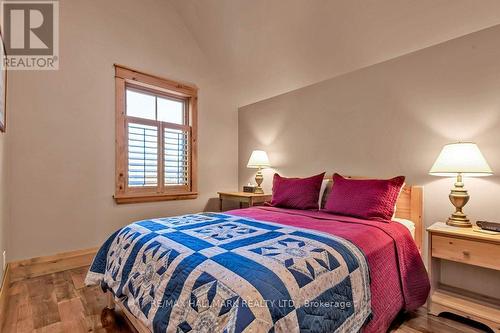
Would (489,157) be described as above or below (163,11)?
below

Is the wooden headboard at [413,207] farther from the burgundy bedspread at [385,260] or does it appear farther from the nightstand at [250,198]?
the nightstand at [250,198]

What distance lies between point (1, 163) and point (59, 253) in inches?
46.2

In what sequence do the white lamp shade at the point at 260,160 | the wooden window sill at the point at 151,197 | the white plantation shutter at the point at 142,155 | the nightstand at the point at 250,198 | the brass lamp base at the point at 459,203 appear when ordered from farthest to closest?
the white lamp shade at the point at 260,160 < the nightstand at the point at 250,198 < the white plantation shutter at the point at 142,155 < the wooden window sill at the point at 151,197 < the brass lamp base at the point at 459,203

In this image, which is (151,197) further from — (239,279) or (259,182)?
(239,279)

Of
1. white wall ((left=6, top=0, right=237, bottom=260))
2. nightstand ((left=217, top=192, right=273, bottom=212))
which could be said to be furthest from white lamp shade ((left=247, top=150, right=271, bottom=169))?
white wall ((left=6, top=0, right=237, bottom=260))

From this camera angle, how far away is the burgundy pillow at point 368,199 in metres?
2.06

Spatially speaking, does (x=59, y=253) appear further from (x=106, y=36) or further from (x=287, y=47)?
(x=287, y=47)

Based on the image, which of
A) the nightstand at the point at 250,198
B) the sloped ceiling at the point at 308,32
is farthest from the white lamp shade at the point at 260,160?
the sloped ceiling at the point at 308,32

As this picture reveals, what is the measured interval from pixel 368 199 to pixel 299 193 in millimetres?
708

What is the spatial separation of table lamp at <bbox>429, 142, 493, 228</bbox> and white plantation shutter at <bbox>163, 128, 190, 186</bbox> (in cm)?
298

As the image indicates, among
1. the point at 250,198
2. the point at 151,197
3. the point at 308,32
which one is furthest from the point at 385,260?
the point at 151,197

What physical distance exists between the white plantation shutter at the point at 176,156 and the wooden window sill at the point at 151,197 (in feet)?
0.55

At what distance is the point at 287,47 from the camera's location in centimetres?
293

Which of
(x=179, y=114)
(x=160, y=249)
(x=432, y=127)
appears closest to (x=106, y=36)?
(x=179, y=114)
